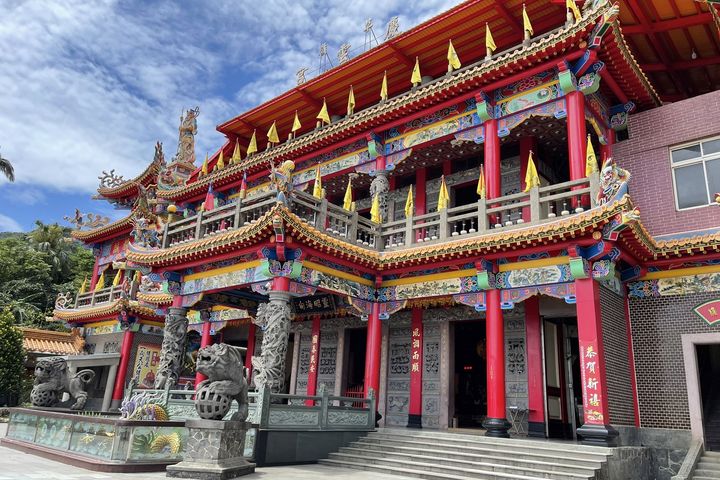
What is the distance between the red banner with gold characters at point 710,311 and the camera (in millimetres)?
10281

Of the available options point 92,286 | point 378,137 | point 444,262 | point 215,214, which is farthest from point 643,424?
point 92,286

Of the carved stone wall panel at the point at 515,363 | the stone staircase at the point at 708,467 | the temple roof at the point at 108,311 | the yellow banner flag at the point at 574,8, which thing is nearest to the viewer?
Result: the stone staircase at the point at 708,467

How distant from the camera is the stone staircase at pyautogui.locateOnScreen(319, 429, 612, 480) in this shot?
830cm

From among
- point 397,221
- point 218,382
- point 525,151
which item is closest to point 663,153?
point 525,151

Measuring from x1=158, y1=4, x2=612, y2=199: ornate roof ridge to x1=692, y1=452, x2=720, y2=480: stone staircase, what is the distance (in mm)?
8361

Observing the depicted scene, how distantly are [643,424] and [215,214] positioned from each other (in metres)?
10.5

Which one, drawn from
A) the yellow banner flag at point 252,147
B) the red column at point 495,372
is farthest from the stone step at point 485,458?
the yellow banner flag at point 252,147

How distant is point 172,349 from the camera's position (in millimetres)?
13164

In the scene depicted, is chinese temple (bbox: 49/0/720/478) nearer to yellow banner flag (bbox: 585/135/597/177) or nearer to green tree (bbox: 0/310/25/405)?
yellow banner flag (bbox: 585/135/597/177)

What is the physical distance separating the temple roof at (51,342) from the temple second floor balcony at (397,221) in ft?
43.6

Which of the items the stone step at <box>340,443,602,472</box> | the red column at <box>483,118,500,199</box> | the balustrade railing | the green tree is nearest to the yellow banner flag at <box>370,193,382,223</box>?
the red column at <box>483,118,500,199</box>

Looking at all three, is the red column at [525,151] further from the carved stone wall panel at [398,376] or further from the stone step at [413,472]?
the stone step at [413,472]

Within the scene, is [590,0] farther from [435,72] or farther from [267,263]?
[267,263]

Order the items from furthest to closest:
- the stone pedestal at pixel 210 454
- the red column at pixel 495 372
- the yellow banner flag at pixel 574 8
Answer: the yellow banner flag at pixel 574 8
the red column at pixel 495 372
the stone pedestal at pixel 210 454
